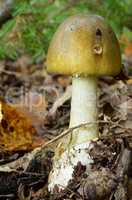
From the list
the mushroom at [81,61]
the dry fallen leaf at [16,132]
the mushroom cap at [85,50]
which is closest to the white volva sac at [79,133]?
the mushroom at [81,61]

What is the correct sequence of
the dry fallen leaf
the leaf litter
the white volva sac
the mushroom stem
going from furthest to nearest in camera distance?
the dry fallen leaf → the mushroom stem → the white volva sac → the leaf litter

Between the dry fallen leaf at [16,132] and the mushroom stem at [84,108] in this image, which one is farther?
the dry fallen leaf at [16,132]

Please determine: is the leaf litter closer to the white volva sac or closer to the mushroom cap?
the white volva sac

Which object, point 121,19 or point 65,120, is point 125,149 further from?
point 121,19

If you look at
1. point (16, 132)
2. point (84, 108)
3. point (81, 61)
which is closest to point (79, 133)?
point (84, 108)

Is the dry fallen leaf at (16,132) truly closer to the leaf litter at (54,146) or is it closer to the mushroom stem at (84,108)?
the leaf litter at (54,146)

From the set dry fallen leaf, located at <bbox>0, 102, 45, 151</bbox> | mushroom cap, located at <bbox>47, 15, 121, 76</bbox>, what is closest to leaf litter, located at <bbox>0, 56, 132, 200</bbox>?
dry fallen leaf, located at <bbox>0, 102, 45, 151</bbox>

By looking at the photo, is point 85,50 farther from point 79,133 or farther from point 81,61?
point 79,133
